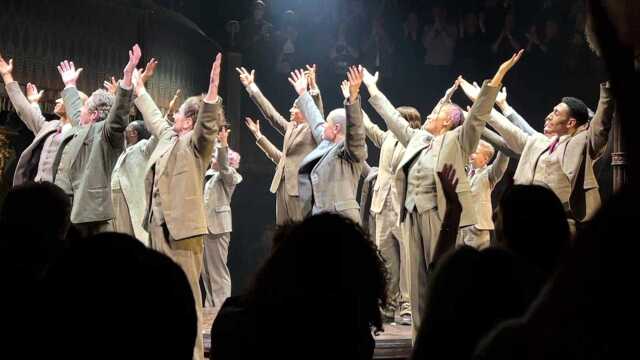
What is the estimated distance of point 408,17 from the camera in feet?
37.2

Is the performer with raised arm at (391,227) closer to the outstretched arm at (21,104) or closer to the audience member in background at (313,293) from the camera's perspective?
the outstretched arm at (21,104)

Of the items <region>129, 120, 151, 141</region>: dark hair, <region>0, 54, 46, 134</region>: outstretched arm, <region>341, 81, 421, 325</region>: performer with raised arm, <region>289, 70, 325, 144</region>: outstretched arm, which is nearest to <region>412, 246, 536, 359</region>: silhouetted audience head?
<region>289, 70, 325, 144</region>: outstretched arm

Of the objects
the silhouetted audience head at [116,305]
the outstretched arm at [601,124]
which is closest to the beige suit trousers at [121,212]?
the outstretched arm at [601,124]

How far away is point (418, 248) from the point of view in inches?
210

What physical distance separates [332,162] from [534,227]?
3955 mm

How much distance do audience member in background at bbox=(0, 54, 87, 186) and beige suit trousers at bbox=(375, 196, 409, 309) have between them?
244cm

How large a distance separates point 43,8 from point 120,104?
10.9 ft

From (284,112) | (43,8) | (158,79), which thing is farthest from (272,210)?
(43,8)

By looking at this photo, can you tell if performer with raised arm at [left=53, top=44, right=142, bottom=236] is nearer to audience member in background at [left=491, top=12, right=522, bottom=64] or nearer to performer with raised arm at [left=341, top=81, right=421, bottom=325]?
performer with raised arm at [left=341, top=81, right=421, bottom=325]

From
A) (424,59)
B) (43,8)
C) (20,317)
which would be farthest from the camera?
(424,59)

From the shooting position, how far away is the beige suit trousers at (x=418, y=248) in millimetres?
5215

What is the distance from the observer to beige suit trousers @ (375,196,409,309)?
22.5 ft

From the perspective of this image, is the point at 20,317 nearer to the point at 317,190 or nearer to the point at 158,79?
the point at 317,190

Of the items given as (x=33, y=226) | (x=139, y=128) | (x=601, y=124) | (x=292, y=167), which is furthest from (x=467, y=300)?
(x=139, y=128)
